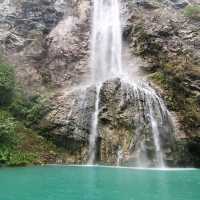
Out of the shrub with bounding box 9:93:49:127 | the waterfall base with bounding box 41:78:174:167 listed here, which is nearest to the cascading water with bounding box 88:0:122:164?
the waterfall base with bounding box 41:78:174:167

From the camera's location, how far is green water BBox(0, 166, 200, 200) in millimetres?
10461

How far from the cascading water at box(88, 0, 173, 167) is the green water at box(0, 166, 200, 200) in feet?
15.4

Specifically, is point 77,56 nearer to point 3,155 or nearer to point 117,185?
point 3,155

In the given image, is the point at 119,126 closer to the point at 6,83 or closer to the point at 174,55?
the point at 174,55

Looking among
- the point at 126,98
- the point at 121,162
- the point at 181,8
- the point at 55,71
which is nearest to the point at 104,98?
the point at 126,98

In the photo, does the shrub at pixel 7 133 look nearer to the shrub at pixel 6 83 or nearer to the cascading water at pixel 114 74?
the shrub at pixel 6 83

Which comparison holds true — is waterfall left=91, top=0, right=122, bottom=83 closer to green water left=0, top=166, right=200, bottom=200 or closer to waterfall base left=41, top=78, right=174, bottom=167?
waterfall base left=41, top=78, right=174, bottom=167

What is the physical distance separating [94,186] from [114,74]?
13368 millimetres

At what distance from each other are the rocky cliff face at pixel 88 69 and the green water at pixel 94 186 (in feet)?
16.5

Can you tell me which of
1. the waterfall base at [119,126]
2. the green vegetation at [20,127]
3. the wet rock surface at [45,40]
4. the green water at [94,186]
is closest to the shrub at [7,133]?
the green vegetation at [20,127]

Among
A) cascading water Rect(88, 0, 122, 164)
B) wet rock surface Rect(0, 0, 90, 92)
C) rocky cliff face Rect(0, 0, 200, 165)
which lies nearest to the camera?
rocky cliff face Rect(0, 0, 200, 165)

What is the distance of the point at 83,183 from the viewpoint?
42.3ft

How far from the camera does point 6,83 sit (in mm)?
22375

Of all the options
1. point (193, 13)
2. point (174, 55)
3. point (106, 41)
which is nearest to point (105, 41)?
point (106, 41)
